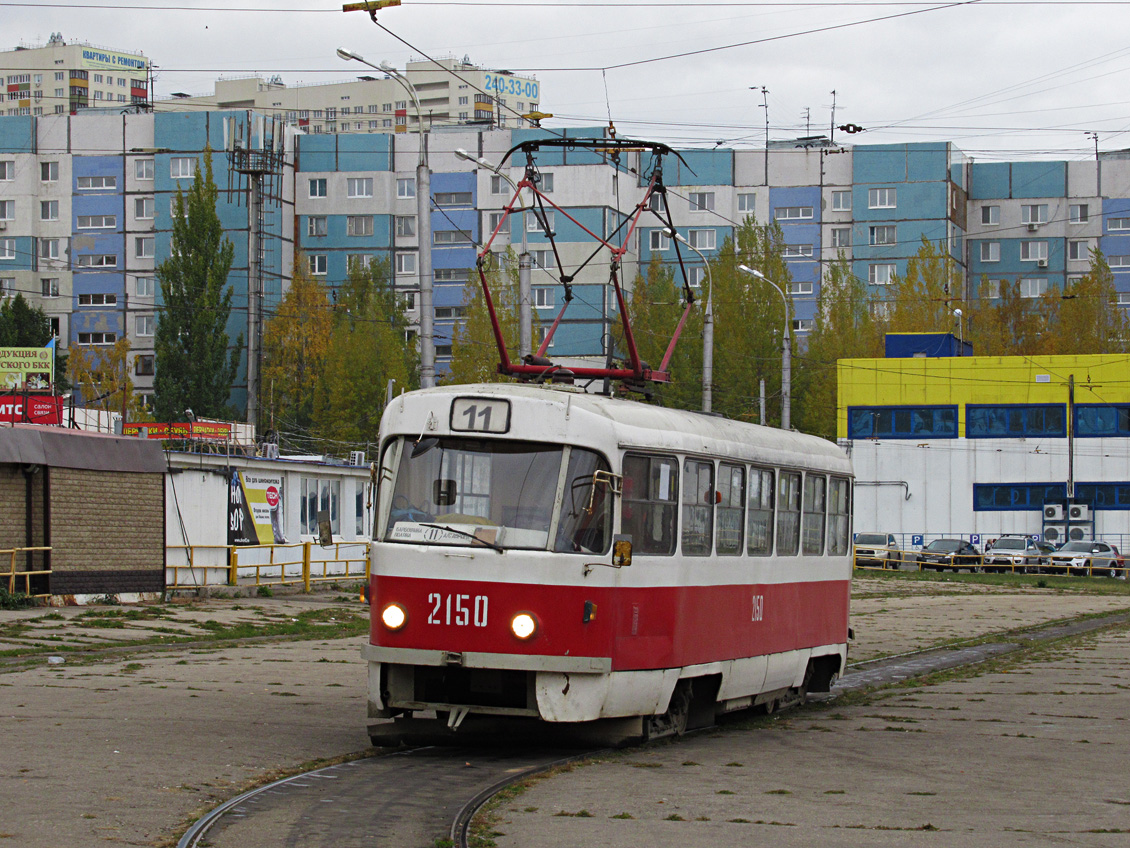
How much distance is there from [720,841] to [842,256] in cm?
7531

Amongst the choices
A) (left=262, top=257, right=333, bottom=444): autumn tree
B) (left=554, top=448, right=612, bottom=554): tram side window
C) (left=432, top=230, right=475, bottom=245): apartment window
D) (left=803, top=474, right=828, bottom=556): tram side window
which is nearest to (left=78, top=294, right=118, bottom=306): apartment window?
(left=262, top=257, right=333, bottom=444): autumn tree

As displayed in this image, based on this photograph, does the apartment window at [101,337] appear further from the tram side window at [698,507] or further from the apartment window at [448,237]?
the tram side window at [698,507]

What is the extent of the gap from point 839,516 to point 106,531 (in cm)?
1498

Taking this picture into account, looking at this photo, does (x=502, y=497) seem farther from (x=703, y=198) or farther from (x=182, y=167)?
(x=703, y=198)

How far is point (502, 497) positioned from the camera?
11.0m

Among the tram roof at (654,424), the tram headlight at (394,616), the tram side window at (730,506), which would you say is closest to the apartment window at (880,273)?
the tram roof at (654,424)

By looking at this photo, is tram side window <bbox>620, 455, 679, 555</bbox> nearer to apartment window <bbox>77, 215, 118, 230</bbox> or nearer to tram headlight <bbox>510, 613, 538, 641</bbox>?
tram headlight <bbox>510, 613, 538, 641</bbox>

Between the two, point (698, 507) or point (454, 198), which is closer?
point (698, 507)

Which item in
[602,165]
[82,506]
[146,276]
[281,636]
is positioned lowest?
[281,636]

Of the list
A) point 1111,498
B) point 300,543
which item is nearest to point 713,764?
point 300,543

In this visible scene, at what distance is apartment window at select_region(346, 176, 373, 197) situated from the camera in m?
86.2

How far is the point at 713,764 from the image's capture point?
10.9 m

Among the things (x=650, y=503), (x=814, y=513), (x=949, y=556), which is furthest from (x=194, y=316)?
(x=650, y=503)

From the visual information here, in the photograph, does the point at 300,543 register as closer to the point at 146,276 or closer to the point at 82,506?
the point at 82,506
